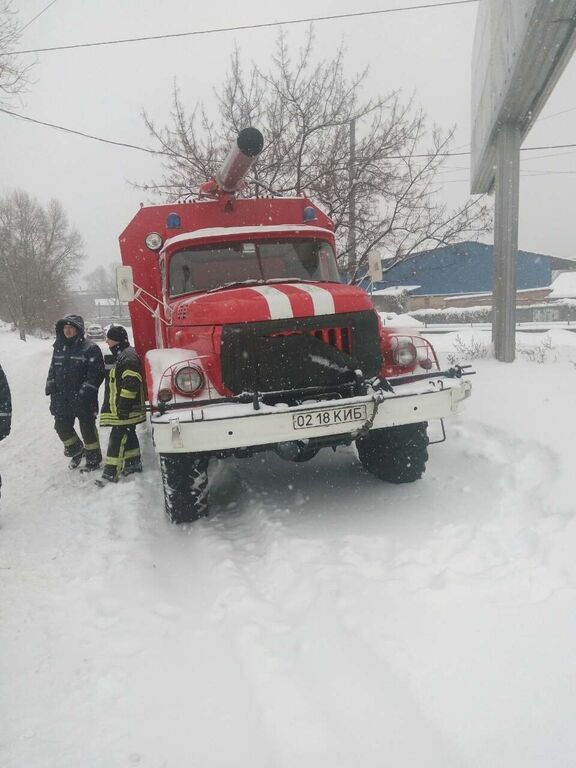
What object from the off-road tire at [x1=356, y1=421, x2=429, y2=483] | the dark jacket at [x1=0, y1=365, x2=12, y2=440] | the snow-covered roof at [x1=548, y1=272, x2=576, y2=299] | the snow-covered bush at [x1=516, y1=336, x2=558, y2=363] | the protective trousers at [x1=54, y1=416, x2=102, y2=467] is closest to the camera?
the dark jacket at [x1=0, y1=365, x2=12, y2=440]

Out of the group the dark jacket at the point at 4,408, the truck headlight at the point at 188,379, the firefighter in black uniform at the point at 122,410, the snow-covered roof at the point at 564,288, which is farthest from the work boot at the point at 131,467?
the snow-covered roof at the point at 564,288

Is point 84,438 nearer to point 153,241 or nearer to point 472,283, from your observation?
point 153,241

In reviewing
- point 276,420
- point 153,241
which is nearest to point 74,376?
point 153,241

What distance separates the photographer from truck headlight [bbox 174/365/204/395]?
447cm

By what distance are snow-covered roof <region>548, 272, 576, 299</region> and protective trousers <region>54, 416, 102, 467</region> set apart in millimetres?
46996

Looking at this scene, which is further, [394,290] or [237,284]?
[394,290]

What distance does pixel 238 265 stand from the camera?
569 cm

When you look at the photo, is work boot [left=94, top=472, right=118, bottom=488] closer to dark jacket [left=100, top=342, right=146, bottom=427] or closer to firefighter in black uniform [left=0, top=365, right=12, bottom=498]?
dark jacket [left=100, top=342, right=146, bottom=427]

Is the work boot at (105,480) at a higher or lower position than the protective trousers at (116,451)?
lower

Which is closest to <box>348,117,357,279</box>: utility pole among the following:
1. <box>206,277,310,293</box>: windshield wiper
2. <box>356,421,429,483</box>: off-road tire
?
<box>206,277,310,293</box>: windshield wiper

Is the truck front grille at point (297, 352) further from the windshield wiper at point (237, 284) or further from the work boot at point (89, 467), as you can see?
the work boot at point (89, 467)

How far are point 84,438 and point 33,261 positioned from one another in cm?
4628

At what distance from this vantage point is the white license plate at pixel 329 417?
4238 mm

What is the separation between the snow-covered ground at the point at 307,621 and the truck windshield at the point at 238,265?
216cm
